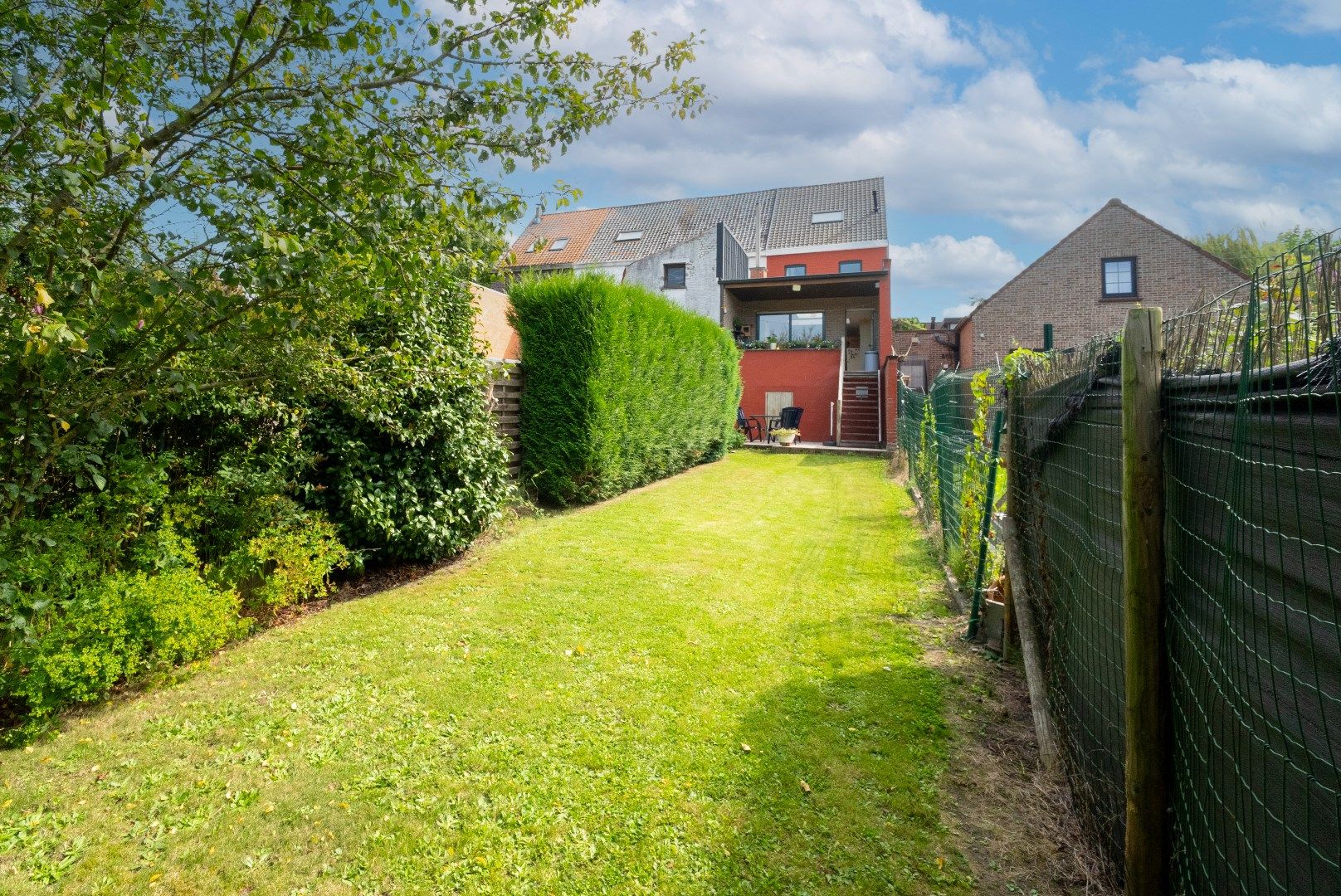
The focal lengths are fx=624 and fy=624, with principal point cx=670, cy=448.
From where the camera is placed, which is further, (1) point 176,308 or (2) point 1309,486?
(1) point 176,308

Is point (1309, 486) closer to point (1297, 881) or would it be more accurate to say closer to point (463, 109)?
point (1297, 881)

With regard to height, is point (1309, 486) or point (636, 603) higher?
point (1309, 486)

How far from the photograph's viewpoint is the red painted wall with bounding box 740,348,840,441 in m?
21.4

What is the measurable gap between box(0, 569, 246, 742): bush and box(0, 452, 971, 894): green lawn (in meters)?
0.19

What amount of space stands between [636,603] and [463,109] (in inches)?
144

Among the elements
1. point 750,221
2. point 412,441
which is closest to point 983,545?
point 412,441

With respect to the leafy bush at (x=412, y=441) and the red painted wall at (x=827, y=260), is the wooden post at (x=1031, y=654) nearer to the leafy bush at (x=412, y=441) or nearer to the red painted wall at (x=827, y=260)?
the leafy bush at (x=412, y=441)

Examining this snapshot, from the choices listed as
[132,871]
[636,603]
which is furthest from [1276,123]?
[132,871]

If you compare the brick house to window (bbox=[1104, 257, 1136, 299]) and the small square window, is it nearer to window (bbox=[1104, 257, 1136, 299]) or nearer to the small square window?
window (bbox=[1104, 257, 1136, 299])

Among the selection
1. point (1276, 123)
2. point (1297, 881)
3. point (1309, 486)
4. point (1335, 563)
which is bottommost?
point (1297, 881)

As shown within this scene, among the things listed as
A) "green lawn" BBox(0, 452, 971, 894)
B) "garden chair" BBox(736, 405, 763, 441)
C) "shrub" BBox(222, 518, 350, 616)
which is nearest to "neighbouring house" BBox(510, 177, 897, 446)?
"garden chair" BBox(736, 405, 763, 441)

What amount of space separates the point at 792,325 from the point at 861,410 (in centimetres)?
Answer: 553

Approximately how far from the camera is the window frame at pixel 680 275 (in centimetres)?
2461

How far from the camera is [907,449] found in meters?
12.9
